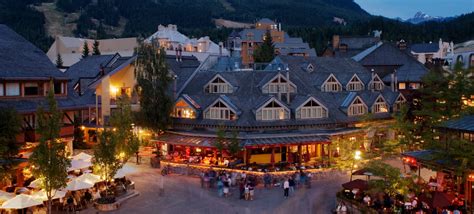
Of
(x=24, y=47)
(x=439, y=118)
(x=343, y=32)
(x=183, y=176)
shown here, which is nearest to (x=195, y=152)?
(x=183, y=176)

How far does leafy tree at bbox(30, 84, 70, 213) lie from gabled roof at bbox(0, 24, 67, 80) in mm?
13580

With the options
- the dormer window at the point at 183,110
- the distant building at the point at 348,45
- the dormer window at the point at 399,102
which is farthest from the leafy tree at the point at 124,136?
the distant building at the point at 348,45

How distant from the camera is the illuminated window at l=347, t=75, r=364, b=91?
217ft

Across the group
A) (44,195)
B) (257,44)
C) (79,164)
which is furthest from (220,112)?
(257,44)

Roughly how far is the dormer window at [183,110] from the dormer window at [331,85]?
1648cm

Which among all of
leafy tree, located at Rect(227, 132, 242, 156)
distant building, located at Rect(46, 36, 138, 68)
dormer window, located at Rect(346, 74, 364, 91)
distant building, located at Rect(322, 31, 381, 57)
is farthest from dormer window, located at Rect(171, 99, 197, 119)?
distant building, located at Rect(46, 36, 138, 68)

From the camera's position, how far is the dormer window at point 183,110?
189ft

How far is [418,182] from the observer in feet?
119

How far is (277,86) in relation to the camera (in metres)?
58.6

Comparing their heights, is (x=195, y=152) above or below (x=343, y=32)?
below

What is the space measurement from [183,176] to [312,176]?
37.9 feet

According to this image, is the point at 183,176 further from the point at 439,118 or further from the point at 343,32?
the point at 343,32

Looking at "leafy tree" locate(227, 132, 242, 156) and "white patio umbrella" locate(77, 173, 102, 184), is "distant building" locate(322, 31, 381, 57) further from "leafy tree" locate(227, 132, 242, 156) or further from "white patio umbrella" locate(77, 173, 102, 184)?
"white patio umbrella" locate(77, 173, 102, 184)

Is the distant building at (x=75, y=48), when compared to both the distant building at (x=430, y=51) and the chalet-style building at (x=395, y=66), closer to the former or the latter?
the chalet-style building at (x=395, y=66)
